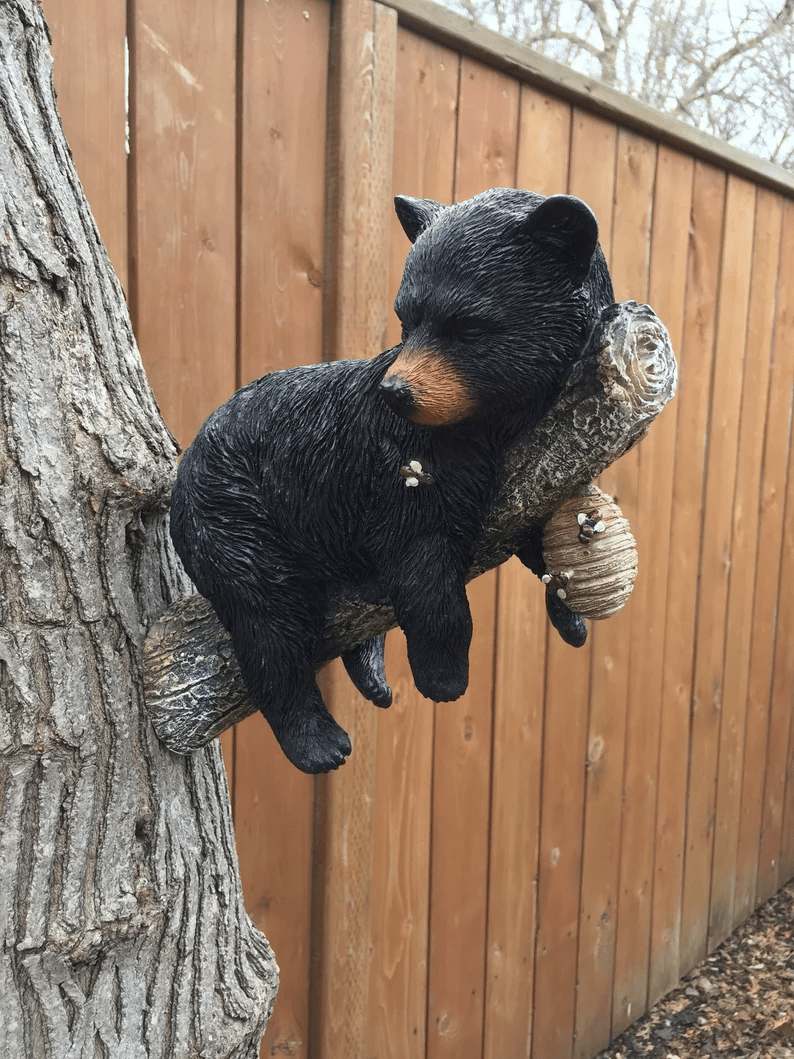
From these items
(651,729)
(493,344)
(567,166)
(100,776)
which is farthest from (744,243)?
(100,776)

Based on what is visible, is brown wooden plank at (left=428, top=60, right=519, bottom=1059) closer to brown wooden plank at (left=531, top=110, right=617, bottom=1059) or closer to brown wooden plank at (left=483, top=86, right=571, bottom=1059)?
brown wooden plank at (left=483, top=86, right=571, bottom=1059)

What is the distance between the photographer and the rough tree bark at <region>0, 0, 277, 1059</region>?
0.65m

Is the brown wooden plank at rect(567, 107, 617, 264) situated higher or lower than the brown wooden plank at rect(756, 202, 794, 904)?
higher

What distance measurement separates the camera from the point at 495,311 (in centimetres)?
51

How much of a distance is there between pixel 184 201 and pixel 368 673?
2.17ft

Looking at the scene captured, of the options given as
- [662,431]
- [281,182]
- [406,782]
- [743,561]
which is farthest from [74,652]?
[743,561]

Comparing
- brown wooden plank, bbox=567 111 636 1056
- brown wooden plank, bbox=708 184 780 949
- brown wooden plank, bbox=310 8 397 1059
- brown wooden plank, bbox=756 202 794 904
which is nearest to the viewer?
brown wooden plank, bbox=310 8 397 1059

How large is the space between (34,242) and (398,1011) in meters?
1.38

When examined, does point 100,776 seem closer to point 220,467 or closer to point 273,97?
point 220,467

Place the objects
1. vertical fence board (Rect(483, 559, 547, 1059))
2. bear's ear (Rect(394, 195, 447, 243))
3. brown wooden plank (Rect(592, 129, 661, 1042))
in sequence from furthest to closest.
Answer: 1. brown wooden plank (Rect(592, 129, 661, 1042))
2. vertical fence board (Rect(483, 559, 547, 1059))
3. bear's ear (Rect(394, 195, 447, 243))

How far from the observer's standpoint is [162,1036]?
0.72 metres

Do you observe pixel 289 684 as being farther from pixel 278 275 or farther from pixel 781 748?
pixel 781 748

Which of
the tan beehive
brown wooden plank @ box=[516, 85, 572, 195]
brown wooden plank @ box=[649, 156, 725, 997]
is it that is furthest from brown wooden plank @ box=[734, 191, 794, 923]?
the tan beehive

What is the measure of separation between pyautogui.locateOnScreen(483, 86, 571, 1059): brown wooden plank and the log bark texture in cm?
87
